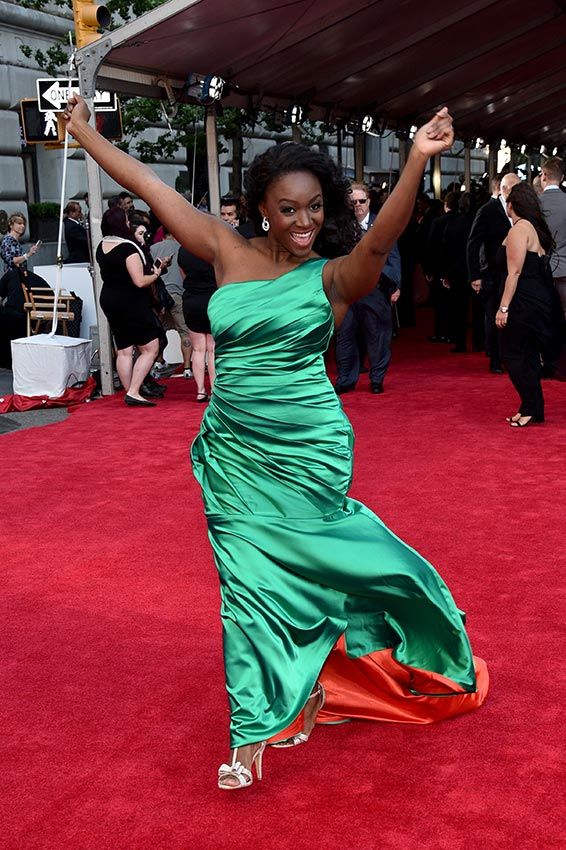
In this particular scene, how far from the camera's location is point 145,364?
35.5ft

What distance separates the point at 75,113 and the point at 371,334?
7154mm

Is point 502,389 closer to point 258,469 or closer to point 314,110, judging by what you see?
point 314,110

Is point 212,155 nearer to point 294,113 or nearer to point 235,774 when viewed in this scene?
point 294,113

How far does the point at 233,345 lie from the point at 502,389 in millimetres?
7770

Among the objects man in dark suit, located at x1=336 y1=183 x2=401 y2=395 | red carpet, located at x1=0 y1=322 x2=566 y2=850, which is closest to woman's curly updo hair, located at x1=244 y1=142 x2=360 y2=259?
red carpet, located at x1=0 y1=322 x2=566 y2=850

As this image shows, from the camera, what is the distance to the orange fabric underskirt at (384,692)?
3787 millimetres

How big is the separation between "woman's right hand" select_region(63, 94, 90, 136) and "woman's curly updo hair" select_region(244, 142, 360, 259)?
25.8 inches

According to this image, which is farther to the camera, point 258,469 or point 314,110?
point 314,110

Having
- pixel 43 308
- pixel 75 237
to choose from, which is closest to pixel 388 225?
pixel 43 308

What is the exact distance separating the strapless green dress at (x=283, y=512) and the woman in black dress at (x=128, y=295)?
7.20 m

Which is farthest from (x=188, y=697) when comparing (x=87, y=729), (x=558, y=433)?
(x=558, y=433)

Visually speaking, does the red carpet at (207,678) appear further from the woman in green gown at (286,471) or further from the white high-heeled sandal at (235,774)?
the woman in green gown at (286,471)

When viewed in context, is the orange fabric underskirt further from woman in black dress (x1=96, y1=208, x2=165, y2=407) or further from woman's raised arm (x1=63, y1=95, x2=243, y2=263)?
woman in black dress (x1=96, y1=208, x2=165, y2=407)

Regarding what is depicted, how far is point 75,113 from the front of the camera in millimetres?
3953
